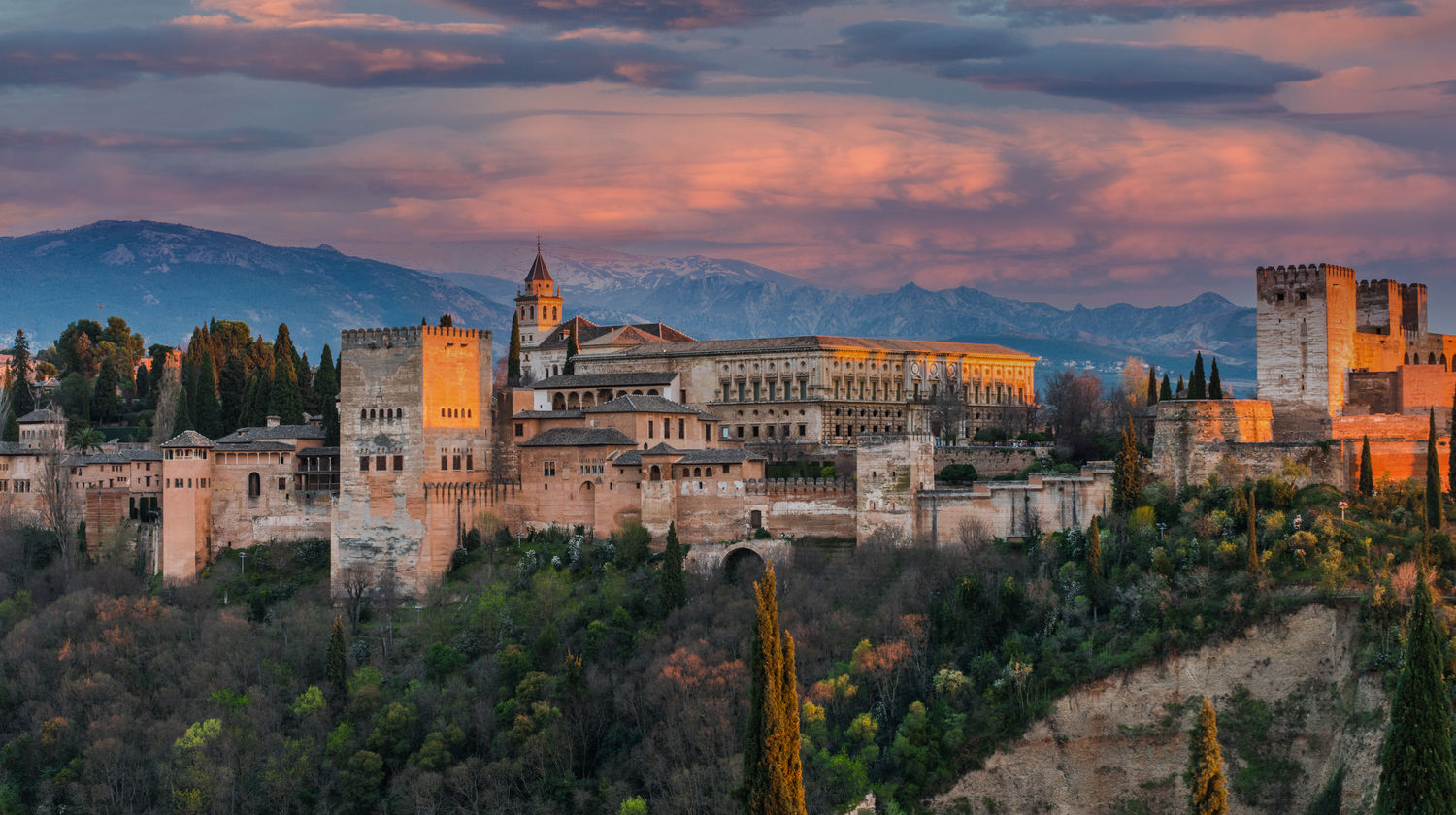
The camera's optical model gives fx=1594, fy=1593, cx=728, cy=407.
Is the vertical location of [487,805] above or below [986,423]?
below

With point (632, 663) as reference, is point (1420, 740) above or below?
above

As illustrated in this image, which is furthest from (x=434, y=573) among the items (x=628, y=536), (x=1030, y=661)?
(x=1030, y=661)

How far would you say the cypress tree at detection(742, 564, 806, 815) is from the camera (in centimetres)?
3356

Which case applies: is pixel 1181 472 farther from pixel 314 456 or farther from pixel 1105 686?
pixel 314 456

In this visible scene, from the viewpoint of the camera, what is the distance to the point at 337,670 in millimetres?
50188

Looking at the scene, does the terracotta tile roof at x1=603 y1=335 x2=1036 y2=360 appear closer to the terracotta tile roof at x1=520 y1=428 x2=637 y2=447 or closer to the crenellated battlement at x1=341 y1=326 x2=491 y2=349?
the terracotta tile roof at x1=520 y1=428 x2=637 y2=447

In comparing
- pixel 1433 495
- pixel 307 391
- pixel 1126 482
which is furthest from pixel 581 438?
pixel 1433 495

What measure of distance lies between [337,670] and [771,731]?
21141mm

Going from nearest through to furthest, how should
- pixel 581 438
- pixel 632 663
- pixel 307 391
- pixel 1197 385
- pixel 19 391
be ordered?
pixel 632 663
pixel 581 438
pixel 1197 385
pixel 307 391
pixel 19 391

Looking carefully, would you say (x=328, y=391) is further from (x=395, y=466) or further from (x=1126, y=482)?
(x=1126, y=482)

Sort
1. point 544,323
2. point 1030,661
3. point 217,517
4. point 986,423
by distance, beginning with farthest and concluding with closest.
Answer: point 544,323
point 986,423
point 217,517
point 1030,661

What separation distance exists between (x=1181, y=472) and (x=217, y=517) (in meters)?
34.7

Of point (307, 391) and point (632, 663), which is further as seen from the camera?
point (307, 391)

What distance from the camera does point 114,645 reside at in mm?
52781
